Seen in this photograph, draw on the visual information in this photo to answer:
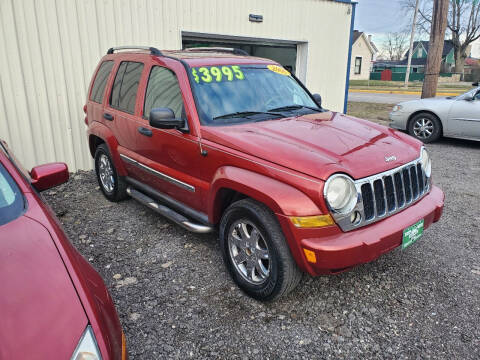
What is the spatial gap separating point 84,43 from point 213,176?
15.3 feet

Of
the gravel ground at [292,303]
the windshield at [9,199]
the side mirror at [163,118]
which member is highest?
the side mirror at [163,118]

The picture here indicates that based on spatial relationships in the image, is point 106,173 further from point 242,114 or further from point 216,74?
point 242,114

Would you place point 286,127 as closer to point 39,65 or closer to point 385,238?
point 385,238

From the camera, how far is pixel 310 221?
2570 millimetres

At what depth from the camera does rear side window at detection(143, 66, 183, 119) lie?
369 cm

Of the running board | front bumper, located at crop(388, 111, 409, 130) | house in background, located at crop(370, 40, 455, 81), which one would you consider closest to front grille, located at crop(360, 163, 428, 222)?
the running board

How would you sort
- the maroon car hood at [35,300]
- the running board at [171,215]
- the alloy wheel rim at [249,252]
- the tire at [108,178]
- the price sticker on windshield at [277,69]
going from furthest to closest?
the tire at [108,178] → the price sticker on windshield at [277,69] → the running board at [171,215] → the alloy wheel rim at [249,252] → the maroon car hood at [35,300]

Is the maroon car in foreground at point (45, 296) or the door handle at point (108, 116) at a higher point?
the door handle at point (108, 116)

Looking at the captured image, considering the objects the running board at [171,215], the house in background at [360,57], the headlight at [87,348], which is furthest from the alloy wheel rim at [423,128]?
the house in background at [360,57]

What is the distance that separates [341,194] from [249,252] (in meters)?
0.92

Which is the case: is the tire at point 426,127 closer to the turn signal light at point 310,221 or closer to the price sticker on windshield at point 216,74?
the price sticker on windshield at point 216,74

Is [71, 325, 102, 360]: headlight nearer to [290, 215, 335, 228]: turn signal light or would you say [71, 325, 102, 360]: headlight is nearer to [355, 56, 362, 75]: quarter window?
[290, 215, 335, 228]: turn signal light

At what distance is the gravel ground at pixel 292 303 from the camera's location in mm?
2652

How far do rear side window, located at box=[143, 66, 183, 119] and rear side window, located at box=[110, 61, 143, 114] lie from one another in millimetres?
276
